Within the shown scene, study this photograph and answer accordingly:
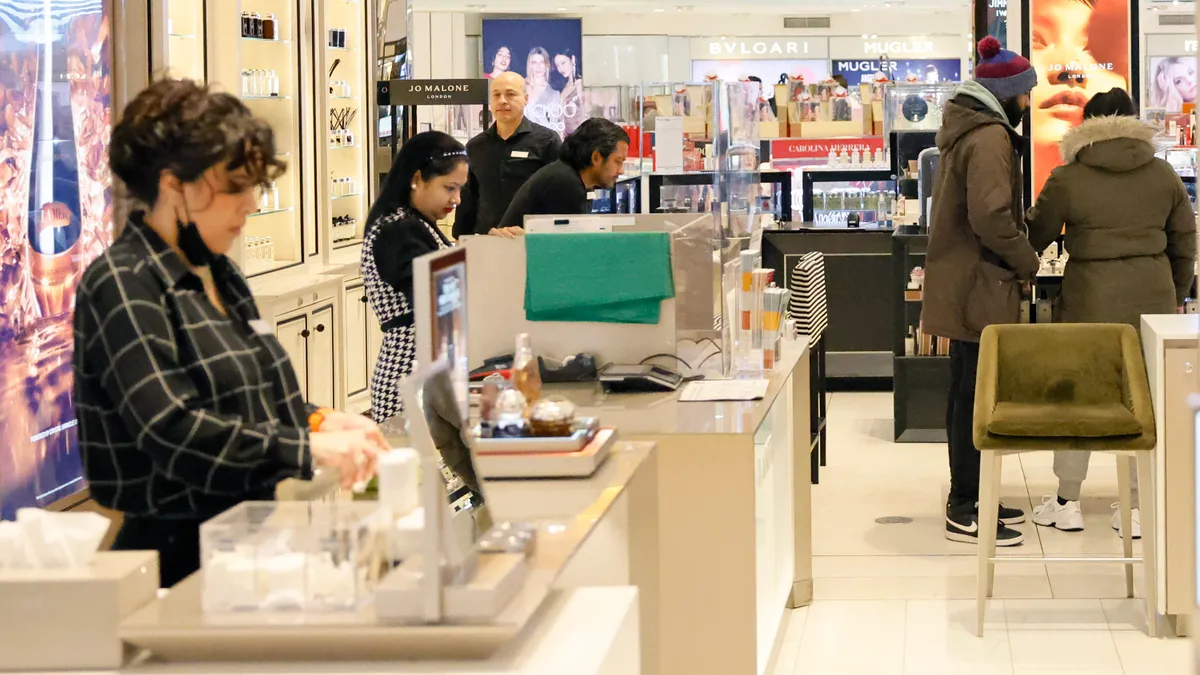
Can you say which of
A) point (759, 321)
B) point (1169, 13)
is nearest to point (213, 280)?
point (759, 321)

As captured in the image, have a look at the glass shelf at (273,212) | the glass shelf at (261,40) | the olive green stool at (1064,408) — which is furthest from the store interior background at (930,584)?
the glass shelf at (261,40)

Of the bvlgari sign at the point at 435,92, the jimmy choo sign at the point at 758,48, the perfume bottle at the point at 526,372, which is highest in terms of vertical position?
the jimmy choo sign at the point at 758,48

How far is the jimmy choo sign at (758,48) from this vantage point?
1961cm

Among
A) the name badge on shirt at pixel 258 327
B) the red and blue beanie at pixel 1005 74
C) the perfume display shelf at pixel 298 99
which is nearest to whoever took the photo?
the name badge on shirt at pixel 258 327

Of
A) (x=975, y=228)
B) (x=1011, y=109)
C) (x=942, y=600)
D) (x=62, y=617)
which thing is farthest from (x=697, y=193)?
(x=62, y=617)

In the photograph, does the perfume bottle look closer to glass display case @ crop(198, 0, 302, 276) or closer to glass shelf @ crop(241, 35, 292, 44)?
glass display case @ crop(198, 0, 302, 276)

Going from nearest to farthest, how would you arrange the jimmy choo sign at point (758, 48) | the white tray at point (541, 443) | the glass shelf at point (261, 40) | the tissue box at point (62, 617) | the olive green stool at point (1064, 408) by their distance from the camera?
the tissue box at point (62, 617)
the white tray at point (541, 443)
the olive green stool at point (1064, 408)
the glass shelf at point (261, 40)
the jimmy choo sign at point (758, 48)

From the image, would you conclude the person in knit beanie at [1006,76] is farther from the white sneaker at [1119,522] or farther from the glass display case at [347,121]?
the glass display case at [347,121]

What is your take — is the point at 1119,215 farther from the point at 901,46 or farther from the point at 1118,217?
the point at 901,46

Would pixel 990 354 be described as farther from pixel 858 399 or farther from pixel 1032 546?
pixel 858 399

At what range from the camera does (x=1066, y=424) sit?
4.38 meters

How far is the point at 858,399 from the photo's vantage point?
8.66 metres

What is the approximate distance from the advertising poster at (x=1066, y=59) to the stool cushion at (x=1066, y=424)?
408 centimetres

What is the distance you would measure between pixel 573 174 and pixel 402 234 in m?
1.44
